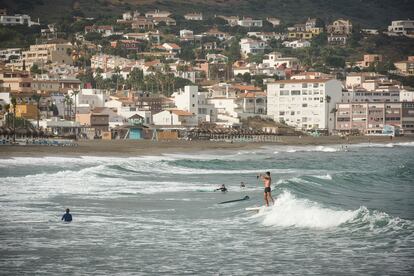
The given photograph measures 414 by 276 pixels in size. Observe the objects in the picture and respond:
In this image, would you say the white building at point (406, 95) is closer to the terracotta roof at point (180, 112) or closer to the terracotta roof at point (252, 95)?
the terracotta roof at point (252, 95)

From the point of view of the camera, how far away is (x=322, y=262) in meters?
21.9

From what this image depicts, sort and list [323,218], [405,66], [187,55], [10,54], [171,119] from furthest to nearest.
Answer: [187,55] → [405,66] → [10,54] → [171,119] → [323,218]

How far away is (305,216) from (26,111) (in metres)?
78.9

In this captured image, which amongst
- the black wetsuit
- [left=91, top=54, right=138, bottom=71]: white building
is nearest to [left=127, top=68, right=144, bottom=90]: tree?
[left=91, top=54, right=138, bottom=71]: white building

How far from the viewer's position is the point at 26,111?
10444 cm

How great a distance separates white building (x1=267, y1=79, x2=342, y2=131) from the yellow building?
34.3 meters

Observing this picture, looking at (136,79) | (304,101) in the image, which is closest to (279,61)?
(136,79)

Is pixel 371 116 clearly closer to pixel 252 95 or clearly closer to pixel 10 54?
pixel 252 95

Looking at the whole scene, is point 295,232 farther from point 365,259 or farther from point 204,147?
point 204,147

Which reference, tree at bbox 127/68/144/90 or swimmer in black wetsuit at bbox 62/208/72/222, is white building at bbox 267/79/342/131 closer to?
tree at bbox 127/68/144/90

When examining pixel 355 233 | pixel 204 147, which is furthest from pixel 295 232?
pixel 204 147

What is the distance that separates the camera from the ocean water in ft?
71.6

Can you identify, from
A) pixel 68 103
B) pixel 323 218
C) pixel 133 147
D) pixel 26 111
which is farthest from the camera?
pixel 68 103

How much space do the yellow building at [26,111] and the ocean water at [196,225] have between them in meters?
54.2
